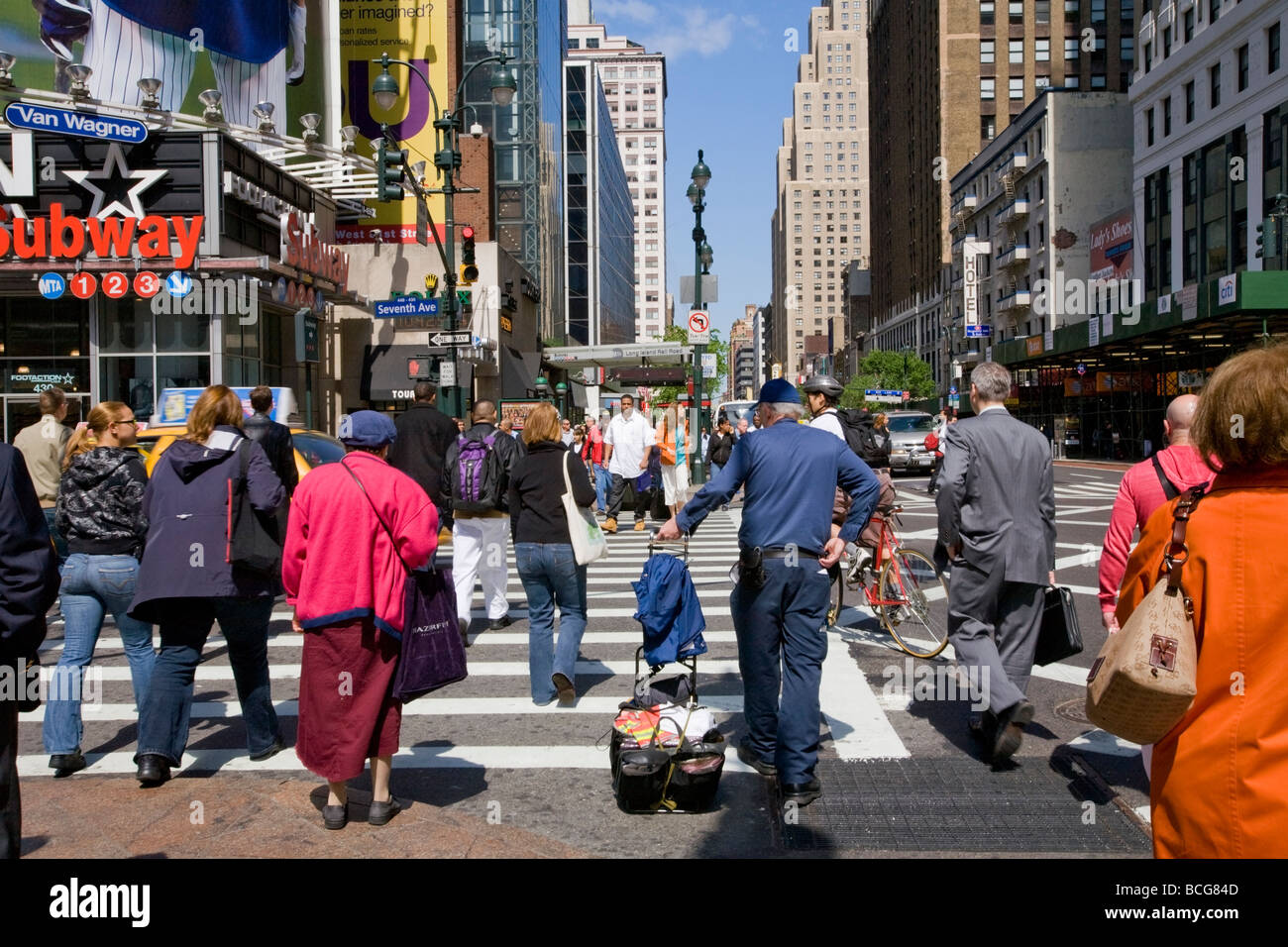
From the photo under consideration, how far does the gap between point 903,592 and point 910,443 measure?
2524 centimetres

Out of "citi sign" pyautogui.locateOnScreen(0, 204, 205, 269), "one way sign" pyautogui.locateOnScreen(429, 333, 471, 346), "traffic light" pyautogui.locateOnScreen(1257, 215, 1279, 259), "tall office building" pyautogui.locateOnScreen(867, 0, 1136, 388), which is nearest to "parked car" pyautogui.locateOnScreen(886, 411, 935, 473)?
"traffic light" pyautogui.locateOnScreen(1257, 215, 1279, 259)

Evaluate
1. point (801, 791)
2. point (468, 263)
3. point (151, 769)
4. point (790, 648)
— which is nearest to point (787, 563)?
point (790, 648)

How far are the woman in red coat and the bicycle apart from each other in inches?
174

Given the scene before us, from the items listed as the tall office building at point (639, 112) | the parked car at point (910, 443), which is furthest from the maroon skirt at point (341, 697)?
the tall office building at point (639, 112)

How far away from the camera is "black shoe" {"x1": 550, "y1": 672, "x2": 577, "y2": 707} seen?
6.92 m

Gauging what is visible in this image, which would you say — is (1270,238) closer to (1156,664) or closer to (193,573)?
(193,573)

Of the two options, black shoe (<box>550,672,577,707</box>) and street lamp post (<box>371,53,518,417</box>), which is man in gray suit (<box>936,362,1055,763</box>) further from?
street lamp post (<box>371,53,518,417</box>)

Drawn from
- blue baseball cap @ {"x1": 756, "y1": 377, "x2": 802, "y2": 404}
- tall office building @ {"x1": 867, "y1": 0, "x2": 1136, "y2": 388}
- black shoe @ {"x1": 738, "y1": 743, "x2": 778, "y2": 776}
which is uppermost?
tall office building @ {"x1": 867, "y1": 0, "x2": 1136, "y2": 388}

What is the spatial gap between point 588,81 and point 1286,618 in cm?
10156

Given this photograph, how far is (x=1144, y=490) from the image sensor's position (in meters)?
5.23

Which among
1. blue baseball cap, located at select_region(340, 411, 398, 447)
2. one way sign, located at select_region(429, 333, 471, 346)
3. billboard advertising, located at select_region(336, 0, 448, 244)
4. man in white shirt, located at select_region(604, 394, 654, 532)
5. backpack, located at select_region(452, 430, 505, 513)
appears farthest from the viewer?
billboard advertising, located at select_region(336, 0, 448, 244)

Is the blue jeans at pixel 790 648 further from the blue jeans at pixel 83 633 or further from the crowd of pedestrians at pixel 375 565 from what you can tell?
the blue jeans at pixel 83 633

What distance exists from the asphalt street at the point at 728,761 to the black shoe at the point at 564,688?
0.10m
